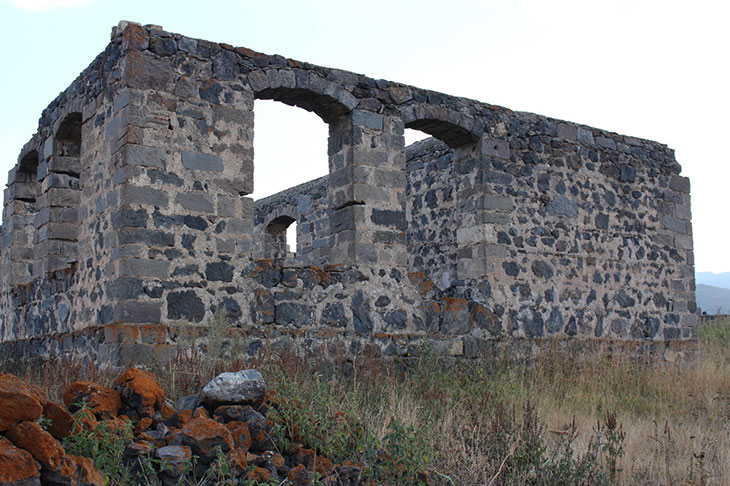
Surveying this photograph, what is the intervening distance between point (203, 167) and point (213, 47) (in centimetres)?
118

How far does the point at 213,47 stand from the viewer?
7480 mm

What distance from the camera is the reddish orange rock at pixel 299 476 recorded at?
13.5ft

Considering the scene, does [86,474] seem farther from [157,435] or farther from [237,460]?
[237,460]

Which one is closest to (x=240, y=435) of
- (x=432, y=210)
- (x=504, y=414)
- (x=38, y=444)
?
(x=38, y=444)

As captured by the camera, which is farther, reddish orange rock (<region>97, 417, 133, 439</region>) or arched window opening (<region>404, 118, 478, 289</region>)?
arched window opening (<region>404, 118, 478, 289</region>)

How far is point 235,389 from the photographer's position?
4.50 m

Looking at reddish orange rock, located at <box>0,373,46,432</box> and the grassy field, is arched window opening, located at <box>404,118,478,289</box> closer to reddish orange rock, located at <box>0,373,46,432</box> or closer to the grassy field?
the grassy field

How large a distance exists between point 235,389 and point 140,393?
1.72 feet

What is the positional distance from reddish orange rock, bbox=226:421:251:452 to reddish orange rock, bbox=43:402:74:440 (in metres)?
0.83

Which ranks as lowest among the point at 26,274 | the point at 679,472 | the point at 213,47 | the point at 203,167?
the point at 679,472

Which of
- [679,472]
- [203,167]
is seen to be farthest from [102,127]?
[679,472]

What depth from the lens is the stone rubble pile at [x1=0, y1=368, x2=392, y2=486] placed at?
3.55 metres

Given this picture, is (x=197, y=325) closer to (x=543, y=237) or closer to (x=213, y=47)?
(x=213, y=47)

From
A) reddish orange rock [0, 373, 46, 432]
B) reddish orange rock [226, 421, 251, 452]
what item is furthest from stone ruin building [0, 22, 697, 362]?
reddish orange rock [0, 373, 46, 432]
